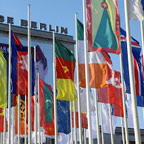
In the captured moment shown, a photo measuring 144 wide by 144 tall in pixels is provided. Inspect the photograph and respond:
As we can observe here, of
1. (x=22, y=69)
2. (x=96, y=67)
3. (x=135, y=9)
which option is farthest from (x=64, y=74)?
(x=135, y=9)

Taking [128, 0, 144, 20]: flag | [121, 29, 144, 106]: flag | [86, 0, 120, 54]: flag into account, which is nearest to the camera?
[128, 0, 144, 20]: flag

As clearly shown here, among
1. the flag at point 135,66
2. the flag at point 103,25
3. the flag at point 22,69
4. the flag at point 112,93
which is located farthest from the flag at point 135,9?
the flag at point 22,69

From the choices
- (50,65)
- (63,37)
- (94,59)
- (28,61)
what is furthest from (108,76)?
(63,37)

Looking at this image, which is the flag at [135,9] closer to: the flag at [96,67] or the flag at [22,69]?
the flag at [96,67]

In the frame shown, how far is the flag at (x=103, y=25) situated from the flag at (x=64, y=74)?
5.96 metres

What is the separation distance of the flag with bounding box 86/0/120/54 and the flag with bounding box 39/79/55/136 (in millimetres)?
10354

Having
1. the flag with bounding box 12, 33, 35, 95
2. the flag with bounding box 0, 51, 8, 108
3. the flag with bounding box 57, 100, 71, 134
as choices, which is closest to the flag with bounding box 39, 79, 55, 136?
the flag with bounding box 57, 100, 71, 134

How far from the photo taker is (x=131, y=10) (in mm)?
16984

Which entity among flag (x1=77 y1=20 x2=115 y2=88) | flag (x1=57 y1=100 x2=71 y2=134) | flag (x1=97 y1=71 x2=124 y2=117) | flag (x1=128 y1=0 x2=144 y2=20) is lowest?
flag (x1=57 y1=100 x2=71 y2=134)

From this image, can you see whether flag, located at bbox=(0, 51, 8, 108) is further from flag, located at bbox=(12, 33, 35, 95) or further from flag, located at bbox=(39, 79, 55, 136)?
flag, located at bbox=(39, 79, 55, 136)

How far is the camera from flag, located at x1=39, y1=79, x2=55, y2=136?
92.4 ft

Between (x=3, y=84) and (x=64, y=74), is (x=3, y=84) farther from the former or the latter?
(x=64, y=74)

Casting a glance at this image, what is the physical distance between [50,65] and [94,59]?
3862 centimetres

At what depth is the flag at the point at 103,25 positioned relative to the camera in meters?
18.1
